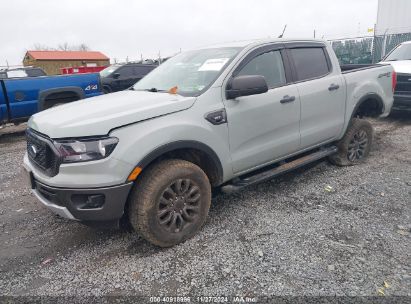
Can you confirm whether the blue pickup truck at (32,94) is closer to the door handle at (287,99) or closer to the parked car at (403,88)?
the door handle at (287,99)

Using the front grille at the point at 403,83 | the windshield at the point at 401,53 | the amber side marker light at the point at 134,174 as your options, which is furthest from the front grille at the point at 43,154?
the windshield at the point at 401,53

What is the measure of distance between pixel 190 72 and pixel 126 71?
8.54 meters

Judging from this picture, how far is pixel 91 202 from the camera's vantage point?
2535 mm

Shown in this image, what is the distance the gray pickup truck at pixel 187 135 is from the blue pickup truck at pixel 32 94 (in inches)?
164

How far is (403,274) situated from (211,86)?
7.20 feet

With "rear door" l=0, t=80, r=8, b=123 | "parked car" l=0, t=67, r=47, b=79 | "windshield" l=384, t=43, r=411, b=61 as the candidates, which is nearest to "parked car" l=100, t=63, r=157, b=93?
"parked car" l=0, t=67, r=47, b=79

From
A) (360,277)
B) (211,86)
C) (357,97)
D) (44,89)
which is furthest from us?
(44,89)

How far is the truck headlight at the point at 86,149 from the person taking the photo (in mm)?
2461

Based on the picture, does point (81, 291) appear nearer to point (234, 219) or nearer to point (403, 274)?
point (234, 219)

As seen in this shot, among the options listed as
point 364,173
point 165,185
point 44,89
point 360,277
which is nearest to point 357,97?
point 364,173

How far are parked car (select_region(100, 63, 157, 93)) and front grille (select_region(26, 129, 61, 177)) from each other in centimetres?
796

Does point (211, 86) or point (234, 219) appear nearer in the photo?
point (211, 86)

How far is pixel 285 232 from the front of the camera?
3121 mm

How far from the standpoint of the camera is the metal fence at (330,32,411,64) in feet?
49.7
